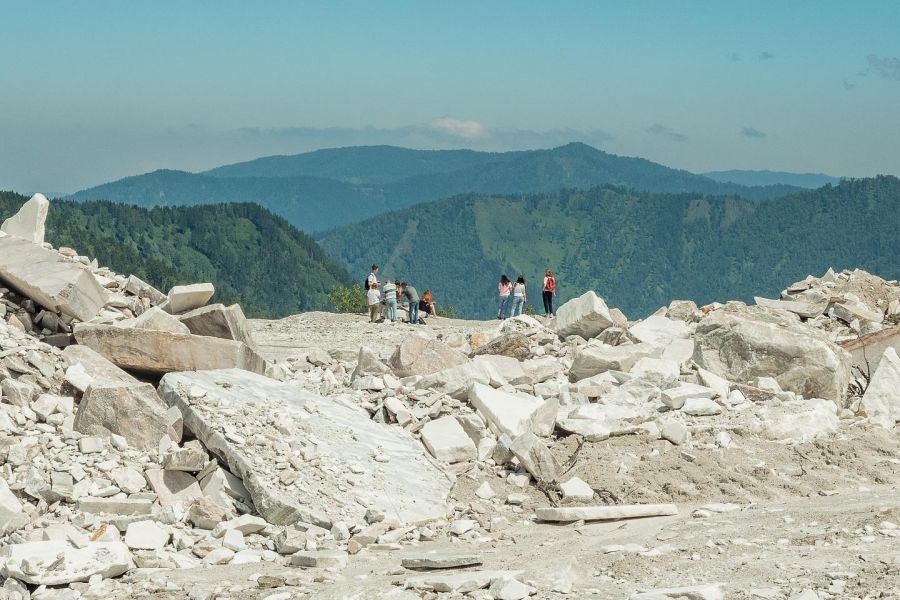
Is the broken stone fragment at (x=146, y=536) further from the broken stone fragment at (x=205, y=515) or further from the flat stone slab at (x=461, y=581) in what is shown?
the flat stone slab at (x=461, y=581)

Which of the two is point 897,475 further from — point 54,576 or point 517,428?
point 54,576

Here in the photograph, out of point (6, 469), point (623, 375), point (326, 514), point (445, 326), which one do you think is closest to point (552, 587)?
point (326, 514)

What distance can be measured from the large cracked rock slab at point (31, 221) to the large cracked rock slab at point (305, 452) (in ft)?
17.6

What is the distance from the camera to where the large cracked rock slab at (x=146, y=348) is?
1239 cm

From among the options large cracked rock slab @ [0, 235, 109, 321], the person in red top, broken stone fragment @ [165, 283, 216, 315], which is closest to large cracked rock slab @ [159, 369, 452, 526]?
large cracked rock slab @ [0, 235, 109, 321]

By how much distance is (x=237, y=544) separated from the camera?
894 cm

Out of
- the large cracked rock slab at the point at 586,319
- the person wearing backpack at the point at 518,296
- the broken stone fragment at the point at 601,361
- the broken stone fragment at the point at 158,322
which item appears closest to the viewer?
the broken stone fragment at the point at 158,322

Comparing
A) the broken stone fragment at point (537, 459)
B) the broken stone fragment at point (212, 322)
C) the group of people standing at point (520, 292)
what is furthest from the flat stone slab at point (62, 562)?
the group of people standing at point (520, 292)

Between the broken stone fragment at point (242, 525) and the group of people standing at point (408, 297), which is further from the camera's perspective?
the group of people standing at point (408, 297)

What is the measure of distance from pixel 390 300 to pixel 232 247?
507 ft

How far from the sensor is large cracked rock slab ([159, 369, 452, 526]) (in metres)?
9.79

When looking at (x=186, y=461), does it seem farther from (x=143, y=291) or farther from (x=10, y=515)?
(x=143, y=291)

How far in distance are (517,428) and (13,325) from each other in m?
6.53

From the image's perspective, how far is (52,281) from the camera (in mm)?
13102
